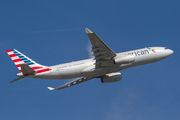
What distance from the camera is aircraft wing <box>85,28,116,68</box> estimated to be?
1342 inches

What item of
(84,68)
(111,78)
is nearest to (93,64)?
(84,68)

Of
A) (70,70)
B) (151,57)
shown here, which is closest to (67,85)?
(70,70)

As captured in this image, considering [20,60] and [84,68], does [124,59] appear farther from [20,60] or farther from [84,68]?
[20,60]

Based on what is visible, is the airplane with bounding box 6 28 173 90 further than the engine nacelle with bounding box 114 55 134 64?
No

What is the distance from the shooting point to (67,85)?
149 feet

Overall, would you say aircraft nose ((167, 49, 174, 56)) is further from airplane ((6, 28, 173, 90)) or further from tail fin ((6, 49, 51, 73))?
tail fin ((6, 49, 51, 73))

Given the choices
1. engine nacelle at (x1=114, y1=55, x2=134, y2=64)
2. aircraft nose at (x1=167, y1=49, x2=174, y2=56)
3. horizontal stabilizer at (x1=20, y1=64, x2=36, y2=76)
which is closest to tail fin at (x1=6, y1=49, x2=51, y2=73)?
horizontal stabilizer at (x1=20, y1=64, x2=36, y2=76)

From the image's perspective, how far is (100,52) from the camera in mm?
36594

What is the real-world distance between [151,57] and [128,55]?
541cm

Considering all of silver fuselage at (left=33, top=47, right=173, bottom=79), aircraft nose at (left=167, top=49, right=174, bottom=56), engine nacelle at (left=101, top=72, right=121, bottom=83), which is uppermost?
aircraft nose at (left=167, top=49, right=174, bottom=56)

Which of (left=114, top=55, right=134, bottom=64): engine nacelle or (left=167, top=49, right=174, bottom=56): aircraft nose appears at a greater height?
(left=167, top=49, right=174, bottom=56): aircraft nose

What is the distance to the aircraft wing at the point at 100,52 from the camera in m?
34.1

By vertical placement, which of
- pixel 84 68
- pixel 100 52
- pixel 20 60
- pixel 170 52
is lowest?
pixel 84 68

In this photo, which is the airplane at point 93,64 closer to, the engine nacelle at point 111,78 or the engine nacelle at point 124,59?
the engine nacelle at point 124,59
